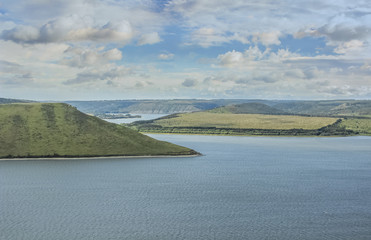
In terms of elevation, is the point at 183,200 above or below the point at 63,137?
below

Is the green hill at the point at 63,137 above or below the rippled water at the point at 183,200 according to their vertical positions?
above

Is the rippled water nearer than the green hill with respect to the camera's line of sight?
Yes

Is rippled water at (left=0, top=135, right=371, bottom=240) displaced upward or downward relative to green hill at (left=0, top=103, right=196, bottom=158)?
downward

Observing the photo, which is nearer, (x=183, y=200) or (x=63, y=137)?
(x=183, y=200)

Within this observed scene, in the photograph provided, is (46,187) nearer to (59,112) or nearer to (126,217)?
(126,217)

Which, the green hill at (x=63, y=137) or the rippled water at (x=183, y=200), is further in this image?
the green hill at (x=63, y=137)

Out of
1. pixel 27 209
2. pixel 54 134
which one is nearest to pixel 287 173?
pixel 27 209
